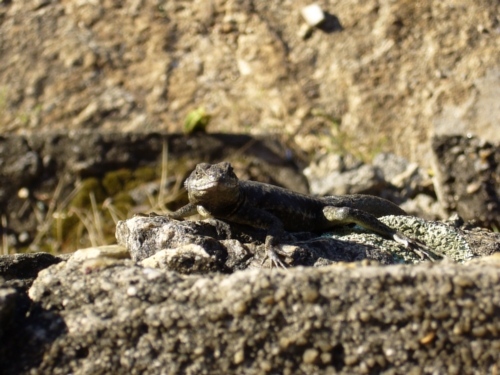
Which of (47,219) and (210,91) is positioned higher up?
(210,91)

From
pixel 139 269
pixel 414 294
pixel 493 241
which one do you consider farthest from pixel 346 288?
pixel 493 241

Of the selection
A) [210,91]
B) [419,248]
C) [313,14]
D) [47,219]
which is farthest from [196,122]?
[419,248]

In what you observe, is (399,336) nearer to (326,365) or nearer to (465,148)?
(326,365)

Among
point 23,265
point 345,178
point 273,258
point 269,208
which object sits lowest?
point 345,178

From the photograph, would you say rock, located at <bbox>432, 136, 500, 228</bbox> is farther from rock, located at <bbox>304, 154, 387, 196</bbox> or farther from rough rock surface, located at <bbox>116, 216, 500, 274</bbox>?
rough rock surface, located at <bbox>116, 216, 500, 274</bbox>

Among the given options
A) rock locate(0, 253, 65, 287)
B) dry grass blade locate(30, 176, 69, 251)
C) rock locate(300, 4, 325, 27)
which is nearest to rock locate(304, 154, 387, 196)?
rock locate(300, 4, 325, 27)

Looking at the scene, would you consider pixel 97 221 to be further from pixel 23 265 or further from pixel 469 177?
pixel 469 177
